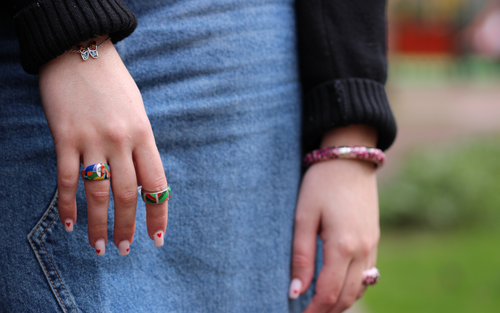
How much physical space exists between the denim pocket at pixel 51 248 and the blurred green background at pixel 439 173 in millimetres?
2342

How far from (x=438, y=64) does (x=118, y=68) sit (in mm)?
10269

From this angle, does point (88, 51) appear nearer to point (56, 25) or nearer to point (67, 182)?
point (56, 25)

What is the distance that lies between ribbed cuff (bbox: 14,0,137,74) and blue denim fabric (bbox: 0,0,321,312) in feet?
0.40

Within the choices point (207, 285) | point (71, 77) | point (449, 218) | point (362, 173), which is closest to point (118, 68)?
point (71, 77)

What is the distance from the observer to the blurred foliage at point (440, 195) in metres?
4.06

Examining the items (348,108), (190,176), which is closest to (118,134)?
(190,176)

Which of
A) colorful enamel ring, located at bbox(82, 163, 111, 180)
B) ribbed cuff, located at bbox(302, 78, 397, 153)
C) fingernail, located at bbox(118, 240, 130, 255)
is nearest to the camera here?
colorful enamel ring, located at bbox(82, 163, 111, 180)

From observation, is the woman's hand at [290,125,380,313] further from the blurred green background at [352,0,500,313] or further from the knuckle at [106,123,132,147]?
the blurred green background at [352,0,500,313]

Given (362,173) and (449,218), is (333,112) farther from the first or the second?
(449,218)

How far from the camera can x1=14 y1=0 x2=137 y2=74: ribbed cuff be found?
653mm

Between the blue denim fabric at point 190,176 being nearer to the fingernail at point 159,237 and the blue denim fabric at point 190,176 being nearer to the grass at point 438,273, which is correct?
the fingernail at point 159,237

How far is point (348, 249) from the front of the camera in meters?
0.97

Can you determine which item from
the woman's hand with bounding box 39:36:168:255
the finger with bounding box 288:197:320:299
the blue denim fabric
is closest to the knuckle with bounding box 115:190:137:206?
the woman's hand with bounding box 39:36:168:255

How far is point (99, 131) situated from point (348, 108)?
521mm
